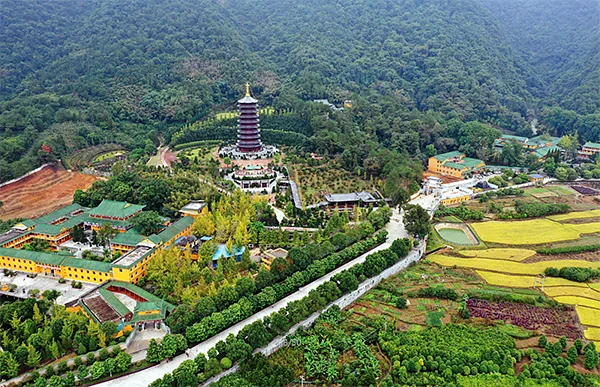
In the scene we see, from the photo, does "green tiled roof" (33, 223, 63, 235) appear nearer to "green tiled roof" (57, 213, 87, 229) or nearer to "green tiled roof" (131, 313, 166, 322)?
"green tiled roof" (57, 213, 87, 229)

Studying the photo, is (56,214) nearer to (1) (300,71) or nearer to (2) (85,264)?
(2) (85,264)

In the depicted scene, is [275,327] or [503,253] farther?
[503,253]

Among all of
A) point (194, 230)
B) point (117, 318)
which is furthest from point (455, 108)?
point (117, 318)

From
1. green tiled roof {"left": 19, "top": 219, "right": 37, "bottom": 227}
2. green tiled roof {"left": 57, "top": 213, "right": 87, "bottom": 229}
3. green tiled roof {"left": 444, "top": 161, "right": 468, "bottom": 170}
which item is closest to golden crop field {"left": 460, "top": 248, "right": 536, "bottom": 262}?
green tiled roof {"left": 444, "top": 161, "right": 468, "bottom": 170}

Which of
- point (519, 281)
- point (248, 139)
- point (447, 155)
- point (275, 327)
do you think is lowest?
point (519, 281)

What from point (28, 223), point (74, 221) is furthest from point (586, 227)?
point (28, 223)

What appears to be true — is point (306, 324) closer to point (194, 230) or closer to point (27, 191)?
point (194, 230)
